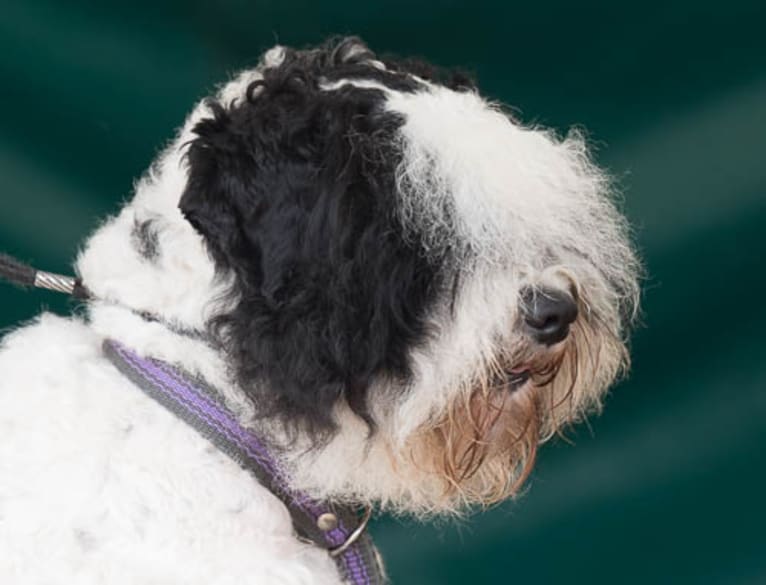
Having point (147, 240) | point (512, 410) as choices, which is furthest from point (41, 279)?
point (512, 410)

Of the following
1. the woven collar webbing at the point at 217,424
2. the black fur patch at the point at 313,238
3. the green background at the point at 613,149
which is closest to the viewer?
the black fur patch at the point at 313,238

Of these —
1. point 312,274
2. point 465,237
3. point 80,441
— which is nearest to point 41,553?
point 80,441

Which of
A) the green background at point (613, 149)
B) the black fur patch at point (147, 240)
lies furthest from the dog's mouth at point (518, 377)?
the green background at point (613, 149)

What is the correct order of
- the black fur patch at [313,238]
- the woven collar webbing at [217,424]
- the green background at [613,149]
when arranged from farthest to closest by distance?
the green background at [613,149] < the woven collar webbing at [217,424] < the black fur patch at [313,238]

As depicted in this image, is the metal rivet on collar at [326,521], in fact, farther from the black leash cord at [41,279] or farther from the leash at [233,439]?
the black leash cord at [41,279]

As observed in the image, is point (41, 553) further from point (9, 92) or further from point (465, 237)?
point (9, 92)

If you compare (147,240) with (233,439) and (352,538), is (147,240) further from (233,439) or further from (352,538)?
(352,538)

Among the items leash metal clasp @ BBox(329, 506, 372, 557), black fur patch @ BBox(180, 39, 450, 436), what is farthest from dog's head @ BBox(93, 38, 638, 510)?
leash metal clasp @ BBox(329, 506, 372, 557)
